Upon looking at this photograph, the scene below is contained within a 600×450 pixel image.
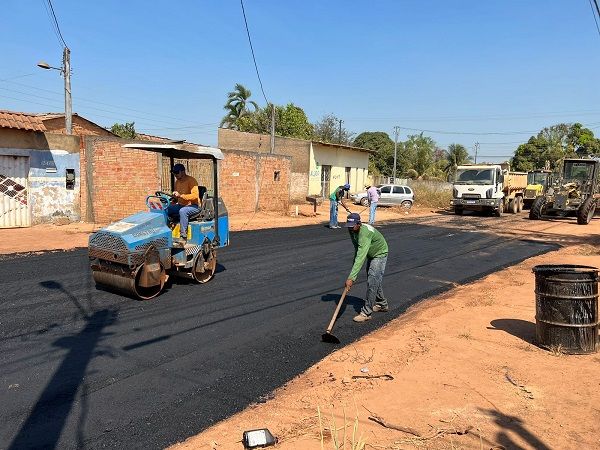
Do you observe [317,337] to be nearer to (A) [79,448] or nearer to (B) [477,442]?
(B) [477,442]

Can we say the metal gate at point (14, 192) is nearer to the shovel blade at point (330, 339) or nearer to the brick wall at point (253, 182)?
the brick wall at point (253, 182)

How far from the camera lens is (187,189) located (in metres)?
8.17

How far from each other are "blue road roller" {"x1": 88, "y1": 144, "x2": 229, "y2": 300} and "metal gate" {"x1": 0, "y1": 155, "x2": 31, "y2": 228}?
856 cm

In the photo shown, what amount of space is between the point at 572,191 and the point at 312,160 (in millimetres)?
15253

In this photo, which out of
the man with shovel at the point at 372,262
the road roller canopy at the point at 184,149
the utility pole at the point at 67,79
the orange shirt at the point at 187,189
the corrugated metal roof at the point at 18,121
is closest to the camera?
the man with shovel at the point at 372,262

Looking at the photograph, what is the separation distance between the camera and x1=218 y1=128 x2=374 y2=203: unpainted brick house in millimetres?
31125

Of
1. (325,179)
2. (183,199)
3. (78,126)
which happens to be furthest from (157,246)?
(325,179)

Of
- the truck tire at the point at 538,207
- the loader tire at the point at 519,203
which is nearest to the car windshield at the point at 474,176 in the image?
the truck tire at the point at 538,207

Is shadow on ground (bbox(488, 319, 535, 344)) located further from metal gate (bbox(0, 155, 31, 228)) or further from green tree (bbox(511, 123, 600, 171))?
green tree (bbox(511, 123, 600, 171))

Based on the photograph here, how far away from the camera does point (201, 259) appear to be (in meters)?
8.41

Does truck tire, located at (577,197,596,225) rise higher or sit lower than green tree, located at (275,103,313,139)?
lower

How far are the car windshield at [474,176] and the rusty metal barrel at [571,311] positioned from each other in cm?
2087

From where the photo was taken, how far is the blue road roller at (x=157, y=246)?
7.09m

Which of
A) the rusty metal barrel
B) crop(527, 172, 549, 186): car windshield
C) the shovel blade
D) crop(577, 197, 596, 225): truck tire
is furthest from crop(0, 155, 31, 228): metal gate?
crop(527, 172, 549, 186): car windshield
